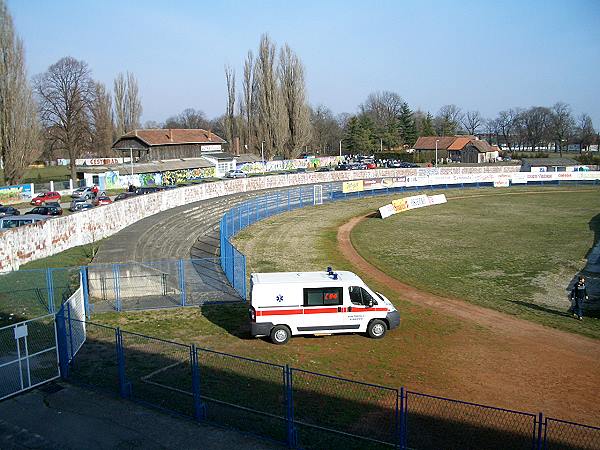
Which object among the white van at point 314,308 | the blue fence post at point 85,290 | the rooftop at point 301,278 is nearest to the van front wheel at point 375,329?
the white van at point 314,308

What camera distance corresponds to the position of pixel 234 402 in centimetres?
1287

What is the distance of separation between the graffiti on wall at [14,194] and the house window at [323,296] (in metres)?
46.5

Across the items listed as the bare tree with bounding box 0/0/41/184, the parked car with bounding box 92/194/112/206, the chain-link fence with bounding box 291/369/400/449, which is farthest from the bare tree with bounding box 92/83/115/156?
the chain-link fence with bounding box 291/369/400/449

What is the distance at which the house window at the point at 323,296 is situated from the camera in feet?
59.3

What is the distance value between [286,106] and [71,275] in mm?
73210

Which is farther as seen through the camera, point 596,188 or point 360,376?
point 596,188

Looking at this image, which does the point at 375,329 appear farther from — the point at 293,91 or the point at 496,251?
the point at 293,91

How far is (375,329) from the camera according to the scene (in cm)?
1847

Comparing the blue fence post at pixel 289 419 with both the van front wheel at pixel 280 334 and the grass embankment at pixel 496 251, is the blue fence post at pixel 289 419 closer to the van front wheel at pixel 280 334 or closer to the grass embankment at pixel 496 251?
the van front wheel at pixel 280 334

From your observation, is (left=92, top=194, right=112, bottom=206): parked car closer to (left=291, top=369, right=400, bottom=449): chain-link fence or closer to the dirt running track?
the dirt running track

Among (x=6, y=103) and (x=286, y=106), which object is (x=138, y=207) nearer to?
(x=6, y=103)

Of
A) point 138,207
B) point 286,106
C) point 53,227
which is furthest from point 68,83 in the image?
point 53,227

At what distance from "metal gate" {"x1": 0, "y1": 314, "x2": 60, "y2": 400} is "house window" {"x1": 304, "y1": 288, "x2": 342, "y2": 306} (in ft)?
25.0

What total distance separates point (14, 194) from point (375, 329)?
159 ft
